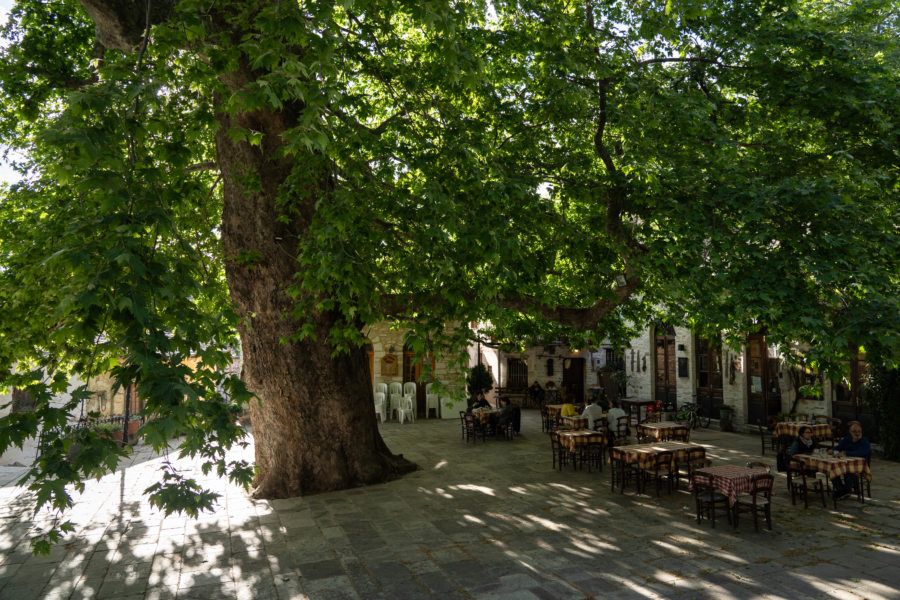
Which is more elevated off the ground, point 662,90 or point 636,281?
point 662,90

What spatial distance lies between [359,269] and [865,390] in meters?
12.5

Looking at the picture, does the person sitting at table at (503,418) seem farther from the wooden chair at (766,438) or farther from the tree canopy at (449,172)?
the wooden chair at (766,438)

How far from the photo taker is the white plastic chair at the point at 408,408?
19.1 meters

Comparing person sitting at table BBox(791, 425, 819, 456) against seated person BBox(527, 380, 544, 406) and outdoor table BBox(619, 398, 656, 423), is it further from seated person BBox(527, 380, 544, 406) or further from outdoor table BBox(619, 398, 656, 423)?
seated person BBox(527, 380, 544, 406)

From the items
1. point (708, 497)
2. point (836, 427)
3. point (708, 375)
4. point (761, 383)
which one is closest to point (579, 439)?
point (708, 497)

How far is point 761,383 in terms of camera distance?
15.9m

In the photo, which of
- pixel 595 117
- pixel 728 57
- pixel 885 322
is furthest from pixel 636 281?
pixel 885 322

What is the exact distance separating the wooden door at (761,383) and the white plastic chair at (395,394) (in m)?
10.8

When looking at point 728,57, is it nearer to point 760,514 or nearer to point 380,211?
point 380,211

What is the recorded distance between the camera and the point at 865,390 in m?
12.9

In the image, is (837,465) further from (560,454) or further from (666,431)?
(560,454)

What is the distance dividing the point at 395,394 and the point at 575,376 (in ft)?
27.1

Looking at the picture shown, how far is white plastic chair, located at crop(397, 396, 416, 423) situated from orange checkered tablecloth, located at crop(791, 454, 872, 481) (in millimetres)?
12613

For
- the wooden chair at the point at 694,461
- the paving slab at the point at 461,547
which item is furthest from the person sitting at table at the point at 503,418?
the wooden chair at the point at 694,461
